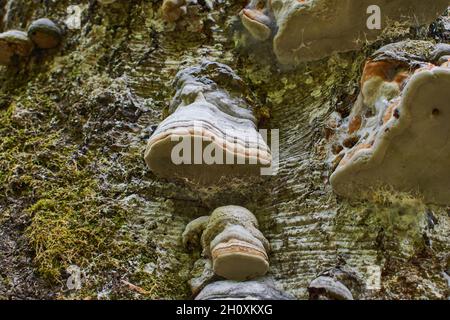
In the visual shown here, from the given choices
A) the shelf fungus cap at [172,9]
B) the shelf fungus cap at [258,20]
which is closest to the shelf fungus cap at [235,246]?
the shelf fungus cap at [258,20]

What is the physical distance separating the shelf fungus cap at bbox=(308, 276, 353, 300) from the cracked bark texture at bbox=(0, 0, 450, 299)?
0.38ft

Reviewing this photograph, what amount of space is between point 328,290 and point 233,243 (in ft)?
1.20

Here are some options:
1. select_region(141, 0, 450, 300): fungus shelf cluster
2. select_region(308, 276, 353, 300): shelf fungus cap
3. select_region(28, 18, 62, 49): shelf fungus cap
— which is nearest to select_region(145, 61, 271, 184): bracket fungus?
select_region(141, 0, 450, 300): fungus shelf cluster

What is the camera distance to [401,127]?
177cm

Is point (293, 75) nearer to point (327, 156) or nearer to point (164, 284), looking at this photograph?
point (327, 156)

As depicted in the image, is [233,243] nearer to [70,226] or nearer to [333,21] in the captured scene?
[70,226]

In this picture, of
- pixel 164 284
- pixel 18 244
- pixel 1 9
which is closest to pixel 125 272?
pixel 164 284

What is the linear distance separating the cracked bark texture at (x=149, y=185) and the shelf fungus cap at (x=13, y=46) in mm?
74

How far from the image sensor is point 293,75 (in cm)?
264

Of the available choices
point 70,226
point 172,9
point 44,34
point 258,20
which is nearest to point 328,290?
point 70,226

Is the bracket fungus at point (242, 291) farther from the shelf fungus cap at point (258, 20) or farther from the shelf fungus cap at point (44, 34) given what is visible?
the shelf fungus cap at point (44, 34)
